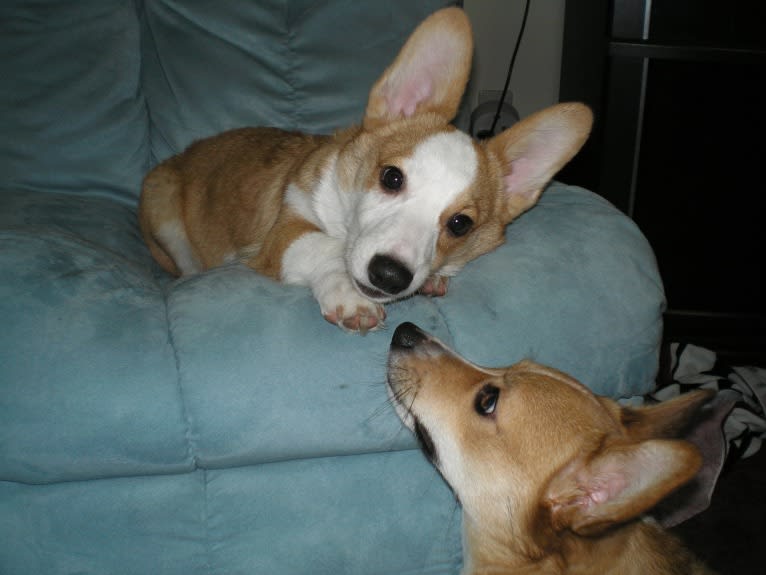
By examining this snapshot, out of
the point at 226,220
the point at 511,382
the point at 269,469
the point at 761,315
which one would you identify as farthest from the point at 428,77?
the point at 761,315

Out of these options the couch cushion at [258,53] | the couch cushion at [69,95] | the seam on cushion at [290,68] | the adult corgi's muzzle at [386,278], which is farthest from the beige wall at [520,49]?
the adult corgi's muzzle at [386,278]

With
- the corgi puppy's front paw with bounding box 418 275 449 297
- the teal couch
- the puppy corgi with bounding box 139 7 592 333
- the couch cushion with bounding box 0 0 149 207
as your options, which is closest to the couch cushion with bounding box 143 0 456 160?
the couch cushion with bounding box 0 0 149 207

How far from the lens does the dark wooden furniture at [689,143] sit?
2.52 meters

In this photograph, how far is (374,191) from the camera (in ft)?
5.91

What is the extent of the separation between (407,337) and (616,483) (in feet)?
1.91

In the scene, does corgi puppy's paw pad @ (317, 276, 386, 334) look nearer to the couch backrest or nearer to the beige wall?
the couch backrest

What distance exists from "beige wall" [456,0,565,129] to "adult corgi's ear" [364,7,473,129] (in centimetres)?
148

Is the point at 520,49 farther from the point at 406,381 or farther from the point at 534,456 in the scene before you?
the point at 534,456

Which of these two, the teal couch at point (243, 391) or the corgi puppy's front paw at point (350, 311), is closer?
the teal couch at point (243, 391)

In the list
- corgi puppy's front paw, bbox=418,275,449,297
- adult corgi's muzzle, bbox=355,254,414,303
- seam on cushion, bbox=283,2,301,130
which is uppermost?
seam on cushion, bbox=283,2,301,130

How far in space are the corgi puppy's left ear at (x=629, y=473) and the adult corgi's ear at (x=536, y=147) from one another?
85 cm

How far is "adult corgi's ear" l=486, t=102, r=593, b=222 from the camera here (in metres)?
1.91

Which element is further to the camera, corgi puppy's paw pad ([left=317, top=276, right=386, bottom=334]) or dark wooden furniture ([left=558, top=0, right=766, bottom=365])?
dark wooden furniture ([left=558, top=0, right=766, bottom=365])

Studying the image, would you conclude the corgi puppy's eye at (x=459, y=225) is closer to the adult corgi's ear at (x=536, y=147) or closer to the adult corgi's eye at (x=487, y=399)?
the adult corgi's ear at (x=536, y=147)
